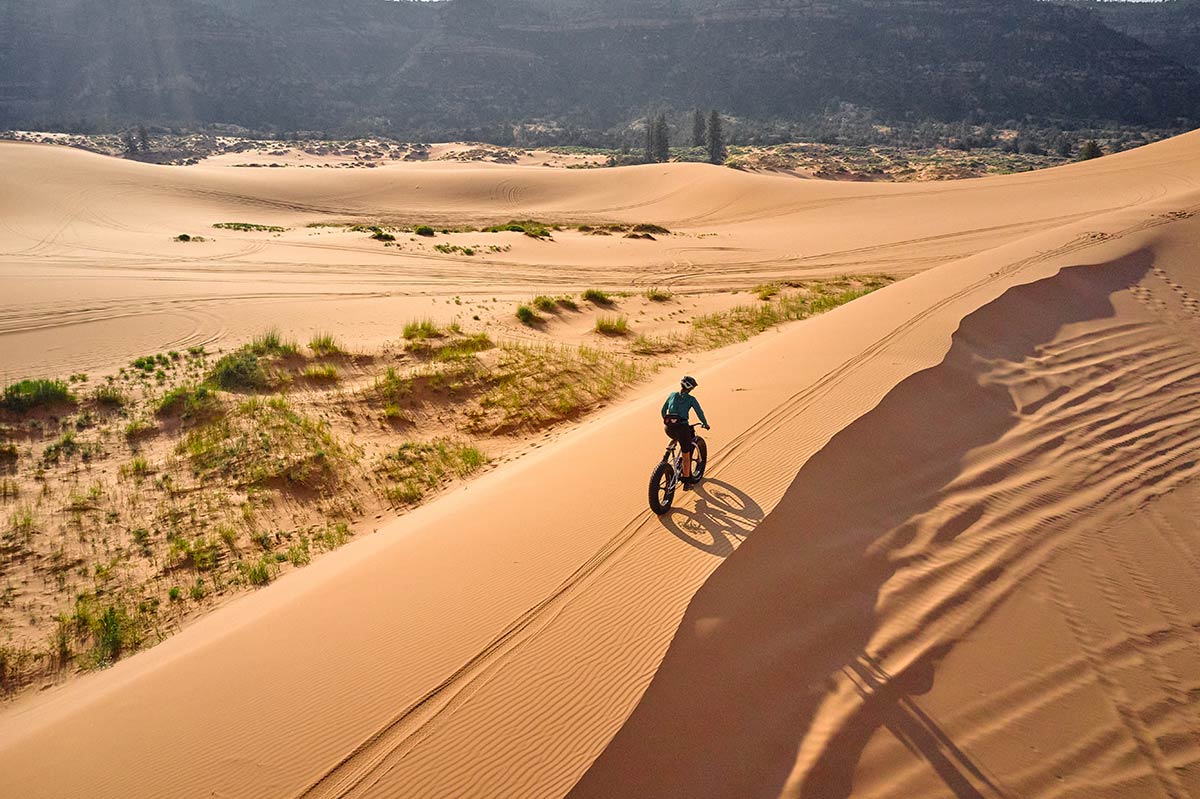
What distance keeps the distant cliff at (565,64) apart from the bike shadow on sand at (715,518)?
4385 inches

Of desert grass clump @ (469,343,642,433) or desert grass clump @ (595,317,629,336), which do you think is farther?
desert grass clump @ (595,317,629,336)

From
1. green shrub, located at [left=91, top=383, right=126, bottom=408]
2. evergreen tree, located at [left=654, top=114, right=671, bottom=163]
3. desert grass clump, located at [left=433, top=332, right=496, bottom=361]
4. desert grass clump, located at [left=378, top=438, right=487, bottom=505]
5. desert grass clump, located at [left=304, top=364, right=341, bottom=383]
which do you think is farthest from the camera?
evergreen tree, located at [left=654, top=114, right=671, bottom=163]

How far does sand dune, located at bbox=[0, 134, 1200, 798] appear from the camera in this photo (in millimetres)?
3816

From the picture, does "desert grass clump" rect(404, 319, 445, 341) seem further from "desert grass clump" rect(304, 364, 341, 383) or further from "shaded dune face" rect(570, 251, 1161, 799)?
"shaded dune face" rect(570, 251, 1161, 799)

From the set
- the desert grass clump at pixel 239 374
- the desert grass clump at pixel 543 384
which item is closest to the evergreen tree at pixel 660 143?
the desert grass clump at pixel 543 384

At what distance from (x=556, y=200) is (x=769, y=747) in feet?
152

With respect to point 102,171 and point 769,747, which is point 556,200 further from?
point 769,747

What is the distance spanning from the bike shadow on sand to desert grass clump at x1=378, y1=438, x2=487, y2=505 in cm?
367

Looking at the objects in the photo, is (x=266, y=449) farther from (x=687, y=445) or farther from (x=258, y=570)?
(x=687, y=445)

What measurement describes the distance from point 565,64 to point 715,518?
150 meters

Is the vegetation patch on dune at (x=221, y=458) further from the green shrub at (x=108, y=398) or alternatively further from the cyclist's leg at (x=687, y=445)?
the cyclist's leg at (x=687, y=445)

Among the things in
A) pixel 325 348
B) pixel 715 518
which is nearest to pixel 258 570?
pixel 715 518

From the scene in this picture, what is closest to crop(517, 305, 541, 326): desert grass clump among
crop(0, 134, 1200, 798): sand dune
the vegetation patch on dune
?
the vegetation patch on dune

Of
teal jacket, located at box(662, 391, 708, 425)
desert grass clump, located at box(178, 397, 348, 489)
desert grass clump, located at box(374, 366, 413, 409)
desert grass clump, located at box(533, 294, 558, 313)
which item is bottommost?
desert grass clump, located at box(178, 397, 348, 489)
